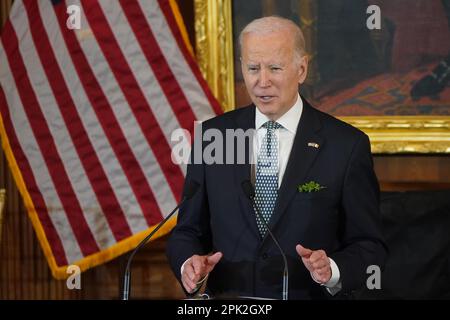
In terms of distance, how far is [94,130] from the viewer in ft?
17.0

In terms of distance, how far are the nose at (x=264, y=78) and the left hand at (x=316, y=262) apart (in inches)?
23.0

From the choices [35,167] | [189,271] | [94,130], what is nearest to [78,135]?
[94,130]

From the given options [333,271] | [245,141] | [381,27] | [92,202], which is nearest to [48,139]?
[92,202]

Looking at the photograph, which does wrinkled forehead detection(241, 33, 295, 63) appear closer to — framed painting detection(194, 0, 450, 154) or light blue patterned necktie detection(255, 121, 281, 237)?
light blue patterned necktie detection(255, 121, 281, 237)

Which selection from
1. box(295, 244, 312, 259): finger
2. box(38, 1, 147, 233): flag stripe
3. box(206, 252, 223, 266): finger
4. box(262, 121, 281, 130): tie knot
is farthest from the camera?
box(38, 1, 147, 233): flag stripe

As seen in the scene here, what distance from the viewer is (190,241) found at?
3115 mm

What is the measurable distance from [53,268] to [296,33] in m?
2.69

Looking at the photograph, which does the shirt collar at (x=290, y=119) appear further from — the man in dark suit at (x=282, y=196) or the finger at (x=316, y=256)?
the finger at (x=316, y=256)

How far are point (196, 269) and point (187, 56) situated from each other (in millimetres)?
2512

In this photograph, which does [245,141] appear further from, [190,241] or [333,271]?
[333,271]

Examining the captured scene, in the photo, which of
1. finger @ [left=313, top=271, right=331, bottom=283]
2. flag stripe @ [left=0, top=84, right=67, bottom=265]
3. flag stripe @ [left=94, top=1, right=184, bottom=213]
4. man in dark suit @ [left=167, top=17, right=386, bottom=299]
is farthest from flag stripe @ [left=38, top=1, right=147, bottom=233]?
finger @ [left=313, top=271, right=331, bottom=283]

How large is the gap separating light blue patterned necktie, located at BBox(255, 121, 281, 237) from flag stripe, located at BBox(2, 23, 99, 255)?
2267 mm

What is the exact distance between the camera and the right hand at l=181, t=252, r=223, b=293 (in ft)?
9.05

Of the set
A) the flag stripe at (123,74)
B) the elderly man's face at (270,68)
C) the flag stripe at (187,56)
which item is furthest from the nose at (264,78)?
→ the flag stripe at (123,74)
